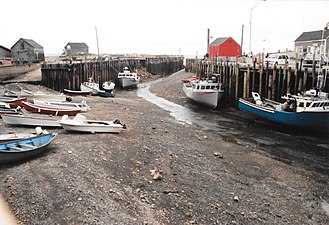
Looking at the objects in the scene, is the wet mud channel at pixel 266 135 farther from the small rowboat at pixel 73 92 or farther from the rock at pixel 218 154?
the small rowboat at pixel 73 92

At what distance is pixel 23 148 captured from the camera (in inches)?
491

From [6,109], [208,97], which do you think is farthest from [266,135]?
[6,109]

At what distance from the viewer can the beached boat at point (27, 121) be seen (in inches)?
657

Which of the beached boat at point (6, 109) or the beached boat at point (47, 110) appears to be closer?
the beached boat at point (6, 109)

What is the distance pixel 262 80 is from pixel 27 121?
1960 centimetres

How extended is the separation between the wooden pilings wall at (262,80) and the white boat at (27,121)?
1692 cm

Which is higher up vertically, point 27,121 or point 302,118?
point 27,121

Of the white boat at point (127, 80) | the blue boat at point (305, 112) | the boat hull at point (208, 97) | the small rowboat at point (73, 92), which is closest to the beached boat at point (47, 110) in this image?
the small rowboat at point (73, 92)

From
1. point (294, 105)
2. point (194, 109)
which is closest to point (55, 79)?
point (194, 109)

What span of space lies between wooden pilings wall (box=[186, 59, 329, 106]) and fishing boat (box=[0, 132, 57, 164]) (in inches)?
693

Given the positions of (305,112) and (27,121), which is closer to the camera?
(27,121)

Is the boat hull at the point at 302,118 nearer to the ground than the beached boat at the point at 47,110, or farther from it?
nearer to the ground

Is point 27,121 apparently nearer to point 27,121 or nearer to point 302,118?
point 27,121

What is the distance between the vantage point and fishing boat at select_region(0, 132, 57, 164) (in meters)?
11.8
